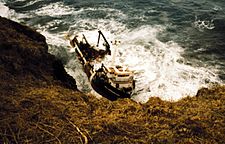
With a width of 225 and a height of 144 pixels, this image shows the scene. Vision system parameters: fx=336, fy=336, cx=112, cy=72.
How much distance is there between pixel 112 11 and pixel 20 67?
20.4m

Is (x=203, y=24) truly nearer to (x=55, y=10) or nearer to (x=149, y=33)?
(x=149, y=33)

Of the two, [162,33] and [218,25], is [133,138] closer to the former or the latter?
[162,33]

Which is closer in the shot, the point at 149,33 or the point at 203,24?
the point at 149,33

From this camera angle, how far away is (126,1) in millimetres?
32031

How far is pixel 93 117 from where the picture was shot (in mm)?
7555

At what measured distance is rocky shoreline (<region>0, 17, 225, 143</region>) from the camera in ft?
22.1

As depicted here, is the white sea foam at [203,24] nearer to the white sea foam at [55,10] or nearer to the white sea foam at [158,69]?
the white sea foam at [158,69]

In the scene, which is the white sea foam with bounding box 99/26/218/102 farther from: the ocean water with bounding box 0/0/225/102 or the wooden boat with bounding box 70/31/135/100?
the wooden boat with bounding box 70/31/135/100

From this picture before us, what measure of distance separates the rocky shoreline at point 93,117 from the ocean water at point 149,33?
958 centimetres

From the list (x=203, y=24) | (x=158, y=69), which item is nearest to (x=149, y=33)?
(x=203, y=24)

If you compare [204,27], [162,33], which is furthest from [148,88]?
[204,27]

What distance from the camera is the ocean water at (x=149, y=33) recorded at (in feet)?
66.3

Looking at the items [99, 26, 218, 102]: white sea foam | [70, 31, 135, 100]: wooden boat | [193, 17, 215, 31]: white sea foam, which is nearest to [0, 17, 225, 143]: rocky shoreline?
[70, 31, 135, 100]: wooden boat

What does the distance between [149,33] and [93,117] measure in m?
18.8
